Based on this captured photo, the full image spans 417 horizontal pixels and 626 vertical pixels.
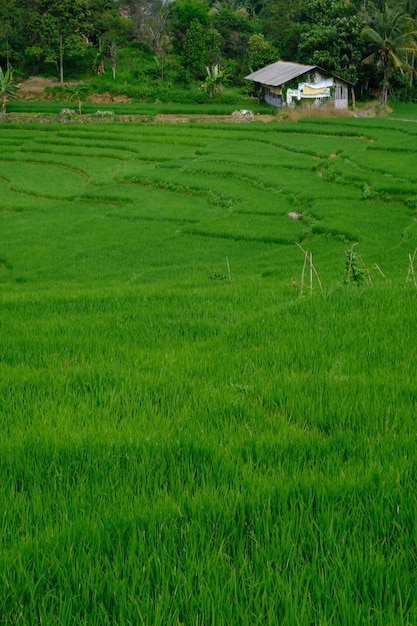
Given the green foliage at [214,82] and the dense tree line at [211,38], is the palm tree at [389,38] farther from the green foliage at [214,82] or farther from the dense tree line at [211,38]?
the green foliage at [214,82]

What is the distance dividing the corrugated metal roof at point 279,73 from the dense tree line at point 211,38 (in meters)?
1.78

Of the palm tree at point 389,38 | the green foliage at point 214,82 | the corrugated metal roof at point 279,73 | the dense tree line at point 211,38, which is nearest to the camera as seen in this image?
the palm tree at point 389,38

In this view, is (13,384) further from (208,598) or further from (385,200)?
(385,200)

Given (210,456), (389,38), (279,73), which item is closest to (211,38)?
(279,73)

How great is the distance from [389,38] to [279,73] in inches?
311

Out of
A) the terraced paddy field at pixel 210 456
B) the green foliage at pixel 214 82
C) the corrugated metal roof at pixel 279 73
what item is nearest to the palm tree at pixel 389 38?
the corrugated metal roof at pixel 279 73

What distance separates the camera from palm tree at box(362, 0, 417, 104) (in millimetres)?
42625

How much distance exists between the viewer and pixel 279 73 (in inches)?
1848

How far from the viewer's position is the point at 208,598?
1956 millimetres

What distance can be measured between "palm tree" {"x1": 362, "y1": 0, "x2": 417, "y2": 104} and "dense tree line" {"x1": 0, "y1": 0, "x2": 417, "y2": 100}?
7cm

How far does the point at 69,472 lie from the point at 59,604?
914 millimetres

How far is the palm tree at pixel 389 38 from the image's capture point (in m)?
42.6

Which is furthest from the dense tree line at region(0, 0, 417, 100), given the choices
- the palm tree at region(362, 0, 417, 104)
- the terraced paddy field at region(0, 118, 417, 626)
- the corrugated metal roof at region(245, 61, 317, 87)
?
the terraced paddy field at region(0, 118, 417, 626)

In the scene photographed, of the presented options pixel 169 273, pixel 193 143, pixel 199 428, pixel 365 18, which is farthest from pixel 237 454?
pixel 365 18
